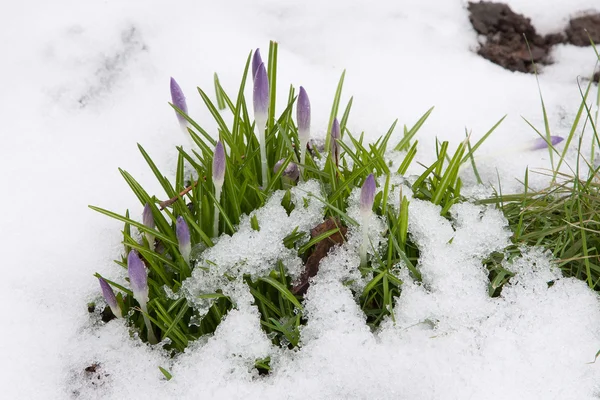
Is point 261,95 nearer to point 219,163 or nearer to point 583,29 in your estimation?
point 219,163

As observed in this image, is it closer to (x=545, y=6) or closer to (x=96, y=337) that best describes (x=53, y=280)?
(x=96, y=337)

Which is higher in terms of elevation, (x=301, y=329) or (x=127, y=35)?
(x=127, y=35)

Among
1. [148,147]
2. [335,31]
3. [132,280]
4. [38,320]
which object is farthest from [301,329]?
[335,31]

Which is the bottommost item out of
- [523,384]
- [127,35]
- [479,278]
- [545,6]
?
[523,384]

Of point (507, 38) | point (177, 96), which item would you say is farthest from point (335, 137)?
point (507, 38)

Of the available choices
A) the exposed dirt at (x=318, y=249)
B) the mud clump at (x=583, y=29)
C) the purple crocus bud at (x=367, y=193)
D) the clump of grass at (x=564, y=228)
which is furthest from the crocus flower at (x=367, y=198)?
the mud clump at (x=583, y=29)

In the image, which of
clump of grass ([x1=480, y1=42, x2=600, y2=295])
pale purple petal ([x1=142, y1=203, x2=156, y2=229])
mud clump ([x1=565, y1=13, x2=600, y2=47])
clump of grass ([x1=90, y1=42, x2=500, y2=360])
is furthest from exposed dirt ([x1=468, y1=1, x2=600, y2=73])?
pale purple petal ([x1=142, y1=203, x2=156, y2=229])

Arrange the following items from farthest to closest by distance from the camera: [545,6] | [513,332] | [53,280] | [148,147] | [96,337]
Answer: [545,6], [148,147], [53,280], [96,337], [513,332]

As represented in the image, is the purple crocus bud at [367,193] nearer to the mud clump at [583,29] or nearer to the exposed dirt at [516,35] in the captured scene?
the exposed dirt at [516,35]
